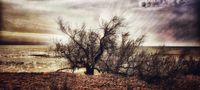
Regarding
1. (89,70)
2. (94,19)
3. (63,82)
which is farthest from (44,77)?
(94,19)

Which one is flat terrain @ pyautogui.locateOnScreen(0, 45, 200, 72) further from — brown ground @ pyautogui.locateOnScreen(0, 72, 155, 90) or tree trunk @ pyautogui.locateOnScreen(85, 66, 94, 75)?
tree trunk @ pyautogui.locateOnScreen(85, 66, 94, 75)

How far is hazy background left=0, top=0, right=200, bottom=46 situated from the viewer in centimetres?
639

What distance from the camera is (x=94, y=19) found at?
665cm

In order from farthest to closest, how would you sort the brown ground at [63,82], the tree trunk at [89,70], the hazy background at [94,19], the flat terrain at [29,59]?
the tree trunk at [89,70] < the hazy background at [94,19] < the flat terrain at [29,59] < the brown ground at [63,82]

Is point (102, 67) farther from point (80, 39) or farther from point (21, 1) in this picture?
point (21, 1)

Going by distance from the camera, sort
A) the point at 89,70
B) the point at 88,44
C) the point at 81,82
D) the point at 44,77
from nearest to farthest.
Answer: the point at 44,77
the point at 81,82
the point at 89,70
the point at 88,44

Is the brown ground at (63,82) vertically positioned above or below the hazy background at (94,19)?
below

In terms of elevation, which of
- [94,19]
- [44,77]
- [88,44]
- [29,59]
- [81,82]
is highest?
[94,19]

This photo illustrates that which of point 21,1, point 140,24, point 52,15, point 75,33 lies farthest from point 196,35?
point 21,1

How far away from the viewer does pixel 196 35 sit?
23.0 ft

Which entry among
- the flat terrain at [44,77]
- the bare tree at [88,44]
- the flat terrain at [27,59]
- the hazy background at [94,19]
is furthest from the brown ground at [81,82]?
the hazy background at [94,19]

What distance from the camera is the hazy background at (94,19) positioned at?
21.0 feet

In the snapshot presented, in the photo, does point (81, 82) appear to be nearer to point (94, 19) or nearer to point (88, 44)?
point (88, 44)

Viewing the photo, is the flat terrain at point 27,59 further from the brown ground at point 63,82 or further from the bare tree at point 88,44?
the bare tree at point 88,44
